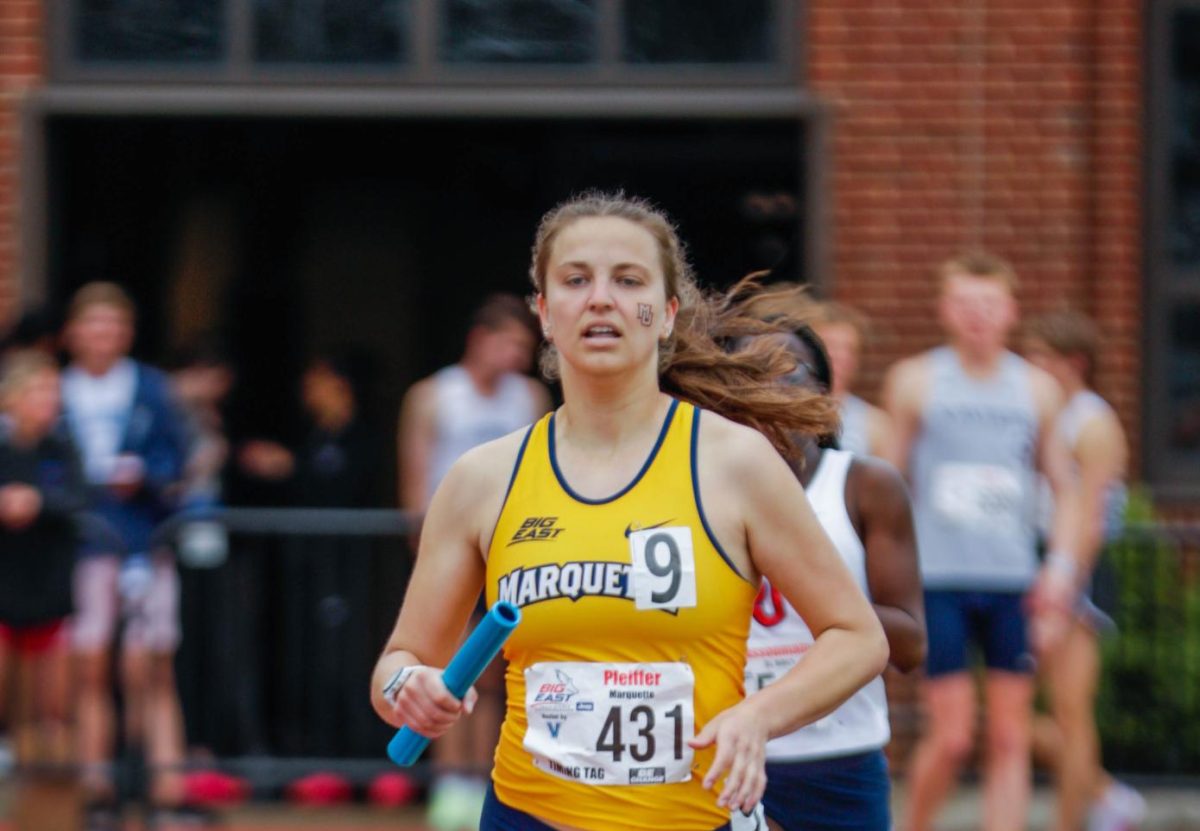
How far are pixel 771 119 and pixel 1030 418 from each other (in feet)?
8.47

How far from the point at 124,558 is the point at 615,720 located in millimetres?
5184

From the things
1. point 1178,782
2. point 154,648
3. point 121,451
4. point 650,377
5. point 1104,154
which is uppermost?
point 1104,154

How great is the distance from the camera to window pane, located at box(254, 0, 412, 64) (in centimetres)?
970

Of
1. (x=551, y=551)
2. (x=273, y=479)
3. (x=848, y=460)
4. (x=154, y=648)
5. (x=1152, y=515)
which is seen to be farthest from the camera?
(x=273, y=479)

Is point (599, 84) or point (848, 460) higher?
point (599, 84)

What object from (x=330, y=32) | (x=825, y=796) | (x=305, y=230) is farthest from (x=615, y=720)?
(x=305, y=230)

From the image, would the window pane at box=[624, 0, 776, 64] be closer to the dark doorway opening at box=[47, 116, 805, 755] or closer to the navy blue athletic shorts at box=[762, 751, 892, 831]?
the dark doorway opening at box=[47, 116, 805, 755]

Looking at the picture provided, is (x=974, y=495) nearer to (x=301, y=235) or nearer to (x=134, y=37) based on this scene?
(x=134, y=37)

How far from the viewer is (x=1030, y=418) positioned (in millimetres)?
7676

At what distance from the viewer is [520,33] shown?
9.73 m

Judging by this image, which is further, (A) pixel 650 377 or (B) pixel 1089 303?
(B) pixel 1089 303

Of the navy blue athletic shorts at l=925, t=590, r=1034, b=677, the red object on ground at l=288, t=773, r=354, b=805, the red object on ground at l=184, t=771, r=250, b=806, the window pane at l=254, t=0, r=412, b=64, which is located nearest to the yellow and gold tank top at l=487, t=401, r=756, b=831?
the navy blue athletic shorts at l=925, t=590, r=1034, b=677

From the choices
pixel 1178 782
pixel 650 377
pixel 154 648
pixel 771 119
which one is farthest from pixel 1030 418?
pixel 650 377

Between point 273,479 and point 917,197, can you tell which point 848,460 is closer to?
point 917,197
